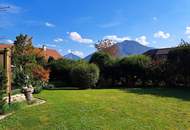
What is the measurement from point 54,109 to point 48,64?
24672 millimetres

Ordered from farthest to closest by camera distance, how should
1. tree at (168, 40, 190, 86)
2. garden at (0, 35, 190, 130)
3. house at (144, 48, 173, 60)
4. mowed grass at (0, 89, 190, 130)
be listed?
house at (144, 48, 173, 60) → tree at (168, 40, 190, 86) → garden at (0, 35, 190, 130) → mowed grass at (0, 89, 190, 130)

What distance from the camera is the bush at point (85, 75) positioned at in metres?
27.7

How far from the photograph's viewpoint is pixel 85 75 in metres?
27.7

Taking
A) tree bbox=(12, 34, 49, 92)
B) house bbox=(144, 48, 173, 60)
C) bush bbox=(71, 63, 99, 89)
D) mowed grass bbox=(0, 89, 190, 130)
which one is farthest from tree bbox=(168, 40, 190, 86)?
mowed grass bbox=(0, 89, 190, 130)

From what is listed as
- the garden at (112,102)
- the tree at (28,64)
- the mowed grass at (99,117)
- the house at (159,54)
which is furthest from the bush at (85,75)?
the mowed grass at (99,117)

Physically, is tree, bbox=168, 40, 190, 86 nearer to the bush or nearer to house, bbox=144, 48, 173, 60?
house, bbox=144, 48, 173, 60

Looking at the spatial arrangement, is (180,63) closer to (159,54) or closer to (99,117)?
(99,117)

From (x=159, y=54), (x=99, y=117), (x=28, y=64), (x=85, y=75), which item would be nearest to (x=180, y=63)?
(x=85, y=75)

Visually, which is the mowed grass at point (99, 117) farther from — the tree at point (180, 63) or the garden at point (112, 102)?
the tree at point (180, 63)

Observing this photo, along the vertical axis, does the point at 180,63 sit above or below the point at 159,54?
below

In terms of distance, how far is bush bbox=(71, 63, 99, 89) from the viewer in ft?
90.7

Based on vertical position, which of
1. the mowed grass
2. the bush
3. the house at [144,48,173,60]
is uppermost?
the house at [144,48,173,60]

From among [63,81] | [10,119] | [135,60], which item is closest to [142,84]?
[135,60]

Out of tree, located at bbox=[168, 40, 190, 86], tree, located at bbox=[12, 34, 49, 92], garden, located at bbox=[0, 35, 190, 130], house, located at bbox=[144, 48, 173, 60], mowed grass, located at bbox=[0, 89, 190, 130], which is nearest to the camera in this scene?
mowed grass, located at bbox=[0, 89, 190, 130]
